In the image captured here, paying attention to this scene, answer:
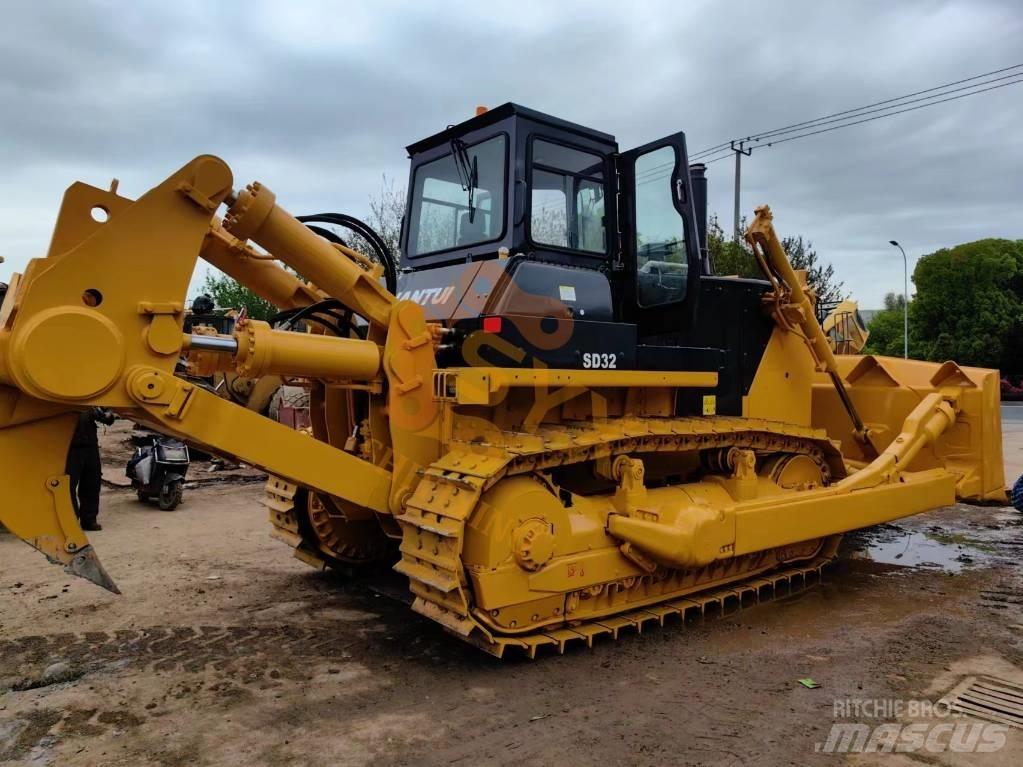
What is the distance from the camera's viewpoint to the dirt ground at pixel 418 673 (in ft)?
12.0

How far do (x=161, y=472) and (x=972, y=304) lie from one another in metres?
39.8

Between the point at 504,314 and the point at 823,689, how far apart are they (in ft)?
8.91

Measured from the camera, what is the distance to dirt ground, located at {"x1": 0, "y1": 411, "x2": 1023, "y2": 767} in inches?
144

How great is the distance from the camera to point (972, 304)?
38750 millimetres

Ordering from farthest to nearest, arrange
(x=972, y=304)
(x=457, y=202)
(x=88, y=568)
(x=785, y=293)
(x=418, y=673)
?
(x=972, y=304)
(x=785, y=293)
(x=457, y=202)
(x=418, y=673)
(x=88, y=568)

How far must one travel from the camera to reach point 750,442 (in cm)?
600

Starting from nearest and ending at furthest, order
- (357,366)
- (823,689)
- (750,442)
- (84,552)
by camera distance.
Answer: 1. (84,552)
2. (823,689)
3. (357,366)
4. (750,442)

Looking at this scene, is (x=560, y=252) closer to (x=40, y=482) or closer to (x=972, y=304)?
(x=40, y=482)

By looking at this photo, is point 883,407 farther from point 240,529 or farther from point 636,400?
point 240,529

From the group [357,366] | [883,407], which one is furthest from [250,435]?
[883,407]

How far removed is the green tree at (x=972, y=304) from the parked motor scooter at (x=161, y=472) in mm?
36916

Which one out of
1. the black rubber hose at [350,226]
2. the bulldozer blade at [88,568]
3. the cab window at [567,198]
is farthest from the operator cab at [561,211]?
the bulldozer blade at [88,568]

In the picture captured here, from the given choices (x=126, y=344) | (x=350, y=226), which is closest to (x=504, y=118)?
(x=350, y=226)

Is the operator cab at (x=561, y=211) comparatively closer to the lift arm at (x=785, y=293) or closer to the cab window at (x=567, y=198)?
the cab window at (x=567, y=198)
